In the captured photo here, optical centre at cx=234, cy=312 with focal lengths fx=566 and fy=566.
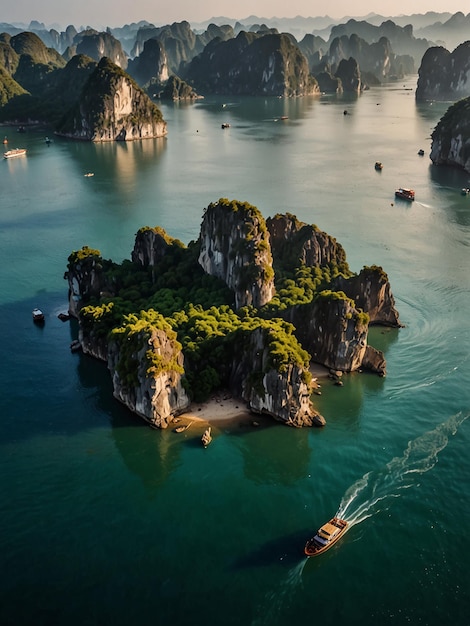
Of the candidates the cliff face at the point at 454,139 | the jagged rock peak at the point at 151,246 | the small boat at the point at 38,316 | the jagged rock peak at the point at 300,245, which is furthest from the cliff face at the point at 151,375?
the cliff face at the point at 454,139

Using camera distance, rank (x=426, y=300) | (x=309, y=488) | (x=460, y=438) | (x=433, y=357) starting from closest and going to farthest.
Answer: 1. (x=309, y=488)
2. (x=460, y=438)
3. (x=433, y=357)
4. (x=426, y=300)

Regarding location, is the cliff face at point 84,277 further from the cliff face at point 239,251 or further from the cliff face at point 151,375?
the cliff face at point 151,375

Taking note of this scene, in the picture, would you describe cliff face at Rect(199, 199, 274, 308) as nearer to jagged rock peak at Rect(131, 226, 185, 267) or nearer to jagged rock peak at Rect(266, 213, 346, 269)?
jagged rock peak at Rect(131, 226, 185, 267)

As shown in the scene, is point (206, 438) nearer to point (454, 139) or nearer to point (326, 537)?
point (326, 537)

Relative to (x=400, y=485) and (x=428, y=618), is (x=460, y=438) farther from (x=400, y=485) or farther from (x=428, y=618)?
(x=428, y=618)

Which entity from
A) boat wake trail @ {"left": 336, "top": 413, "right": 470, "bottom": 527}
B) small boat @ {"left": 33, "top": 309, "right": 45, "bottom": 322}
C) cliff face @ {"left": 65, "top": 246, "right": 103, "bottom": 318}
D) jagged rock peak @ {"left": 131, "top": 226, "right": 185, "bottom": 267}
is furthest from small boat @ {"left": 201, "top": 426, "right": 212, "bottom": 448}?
small boat @ {"left": 33, "top": 309, "right": 45, "bottom": 322}

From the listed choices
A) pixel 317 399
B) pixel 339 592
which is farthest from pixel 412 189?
pixel 339 592
